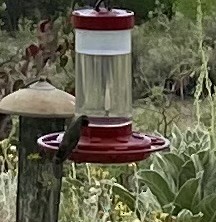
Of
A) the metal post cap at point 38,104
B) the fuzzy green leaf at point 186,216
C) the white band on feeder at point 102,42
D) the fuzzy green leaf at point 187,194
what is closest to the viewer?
the white band on feeder at point 102,42

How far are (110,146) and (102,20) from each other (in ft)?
1.16

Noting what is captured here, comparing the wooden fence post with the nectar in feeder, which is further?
the wooden fence post

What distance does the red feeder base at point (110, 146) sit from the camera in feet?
8.22

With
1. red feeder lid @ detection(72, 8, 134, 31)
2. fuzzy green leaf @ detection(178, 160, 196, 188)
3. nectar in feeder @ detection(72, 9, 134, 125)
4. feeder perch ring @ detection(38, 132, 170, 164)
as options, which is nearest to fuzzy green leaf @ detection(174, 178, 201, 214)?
fuzzy green leaf @ detection(178, 160, 196, 188)

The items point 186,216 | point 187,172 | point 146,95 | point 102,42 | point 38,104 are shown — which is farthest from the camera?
point 146,95

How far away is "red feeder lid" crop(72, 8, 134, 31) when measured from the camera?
2.51 meters

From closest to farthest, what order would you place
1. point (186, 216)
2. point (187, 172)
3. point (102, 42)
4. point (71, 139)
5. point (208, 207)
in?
1. point (71, 139)
2. point (102, 42)
3. point (186, 216)
4. point (208, 207)
5. point (187, 172)

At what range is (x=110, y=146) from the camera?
2553 millimetres

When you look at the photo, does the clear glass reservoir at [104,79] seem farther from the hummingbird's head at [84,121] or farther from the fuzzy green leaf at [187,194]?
the fuzzy green leaf at [187,194]

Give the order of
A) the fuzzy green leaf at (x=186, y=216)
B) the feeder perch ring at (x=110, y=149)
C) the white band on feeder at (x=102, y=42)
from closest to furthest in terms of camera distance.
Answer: the feeder perch ring at (x=110, y=149), the white band on feeder at (x=102, y=42), the fuzzy green leaf at (x=186, y=216)

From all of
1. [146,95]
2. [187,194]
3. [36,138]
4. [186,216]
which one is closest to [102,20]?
[36,138]

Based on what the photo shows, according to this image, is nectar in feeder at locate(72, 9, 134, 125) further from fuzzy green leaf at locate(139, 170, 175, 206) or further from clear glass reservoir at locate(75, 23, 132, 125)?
fuzzy green leaf at locate(139, 170, 175, 206)

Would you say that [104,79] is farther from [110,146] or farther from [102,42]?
[110,146]

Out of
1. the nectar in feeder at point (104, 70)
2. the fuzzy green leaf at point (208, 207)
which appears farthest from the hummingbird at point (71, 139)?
the fuzzy green leaf at point (208, 207)
